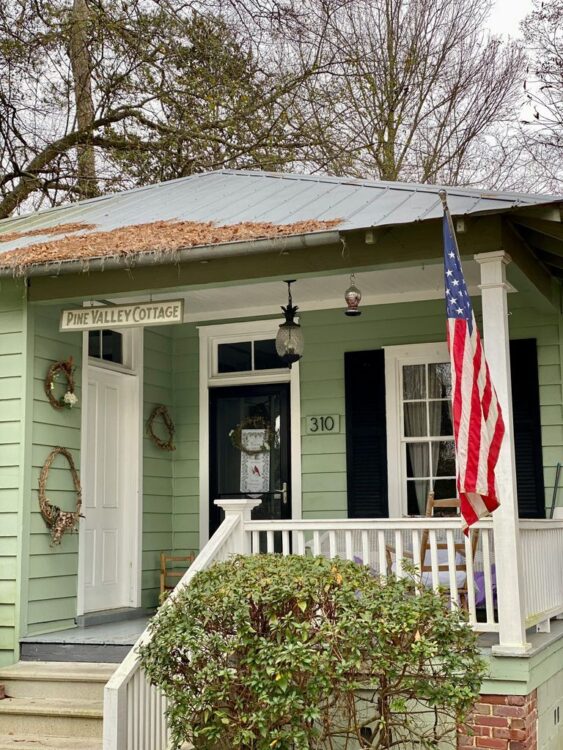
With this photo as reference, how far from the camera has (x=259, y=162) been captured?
633 inches

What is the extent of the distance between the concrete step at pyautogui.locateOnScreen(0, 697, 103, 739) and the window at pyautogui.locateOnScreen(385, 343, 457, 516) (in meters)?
3.11

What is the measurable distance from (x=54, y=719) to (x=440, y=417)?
3.97m

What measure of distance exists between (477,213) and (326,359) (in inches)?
128

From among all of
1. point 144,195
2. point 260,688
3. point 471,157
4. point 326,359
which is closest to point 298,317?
point 326,359

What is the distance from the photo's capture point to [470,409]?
510cm

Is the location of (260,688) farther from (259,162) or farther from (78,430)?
(259,162)

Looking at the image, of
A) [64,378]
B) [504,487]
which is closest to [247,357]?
[64,378]

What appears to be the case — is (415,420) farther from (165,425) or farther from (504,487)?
(504,487)

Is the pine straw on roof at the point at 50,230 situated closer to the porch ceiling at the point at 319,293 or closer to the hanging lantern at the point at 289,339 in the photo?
the porch ceiling at the point at 319,293

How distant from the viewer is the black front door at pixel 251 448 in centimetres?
886

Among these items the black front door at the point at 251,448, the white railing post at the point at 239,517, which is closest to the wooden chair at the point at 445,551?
the white railing post at the point at 239,517

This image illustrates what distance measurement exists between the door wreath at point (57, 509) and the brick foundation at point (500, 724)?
3.46 meters

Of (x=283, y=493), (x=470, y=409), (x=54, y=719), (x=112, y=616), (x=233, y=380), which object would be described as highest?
(x=233, y=380)

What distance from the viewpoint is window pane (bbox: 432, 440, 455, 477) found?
26.7 ft
